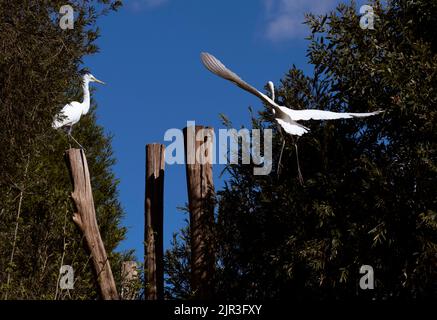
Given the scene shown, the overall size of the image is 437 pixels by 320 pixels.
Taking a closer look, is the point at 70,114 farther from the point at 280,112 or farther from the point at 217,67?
the point at 217,67

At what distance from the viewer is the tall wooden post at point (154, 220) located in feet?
41.4

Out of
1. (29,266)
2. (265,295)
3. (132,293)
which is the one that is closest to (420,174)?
(265,295)

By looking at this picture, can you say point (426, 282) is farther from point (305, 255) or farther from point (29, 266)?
point (29, 266)

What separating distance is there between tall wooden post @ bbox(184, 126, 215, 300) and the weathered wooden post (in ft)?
5.25

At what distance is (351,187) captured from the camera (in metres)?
12.5

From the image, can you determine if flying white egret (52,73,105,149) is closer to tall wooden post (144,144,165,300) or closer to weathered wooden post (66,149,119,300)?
tall wooden post (144,144,165,300)

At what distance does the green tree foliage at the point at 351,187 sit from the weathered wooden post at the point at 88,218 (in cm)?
201

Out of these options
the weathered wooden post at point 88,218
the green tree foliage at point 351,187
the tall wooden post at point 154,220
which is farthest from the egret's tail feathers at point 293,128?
the weathered wooden post at point 88,218

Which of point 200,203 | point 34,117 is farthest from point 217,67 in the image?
point 34,117

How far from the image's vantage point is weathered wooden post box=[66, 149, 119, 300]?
11578mm

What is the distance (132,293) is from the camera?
11336 millimetres

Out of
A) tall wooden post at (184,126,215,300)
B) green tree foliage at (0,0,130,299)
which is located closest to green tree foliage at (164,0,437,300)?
tall wooden post at (184,126,215,300)

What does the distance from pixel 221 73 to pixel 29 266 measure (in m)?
4.72
